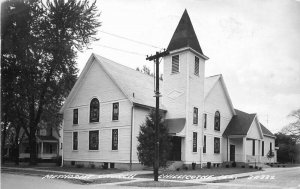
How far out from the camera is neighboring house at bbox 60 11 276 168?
95.9 ft

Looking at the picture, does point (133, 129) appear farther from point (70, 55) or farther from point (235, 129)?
point (235, 129)

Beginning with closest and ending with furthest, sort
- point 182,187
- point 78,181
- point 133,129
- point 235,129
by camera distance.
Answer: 1. point 182,187
2. point 78,181
3. point 133,129
4. point 235,129

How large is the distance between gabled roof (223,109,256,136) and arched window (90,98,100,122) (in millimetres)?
13904

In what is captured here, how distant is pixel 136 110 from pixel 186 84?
199 inches

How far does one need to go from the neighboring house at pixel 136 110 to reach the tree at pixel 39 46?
86.1 inches

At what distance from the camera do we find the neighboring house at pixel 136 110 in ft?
95.9

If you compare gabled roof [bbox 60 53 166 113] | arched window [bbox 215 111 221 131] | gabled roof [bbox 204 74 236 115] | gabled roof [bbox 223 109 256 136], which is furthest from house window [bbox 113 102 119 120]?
gabled roof [bbox 223 109 256 136]

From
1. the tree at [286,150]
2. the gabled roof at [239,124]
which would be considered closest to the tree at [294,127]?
the tree at [286,150]

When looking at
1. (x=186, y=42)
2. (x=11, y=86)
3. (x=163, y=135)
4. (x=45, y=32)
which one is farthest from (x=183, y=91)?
(x=11, y=86)

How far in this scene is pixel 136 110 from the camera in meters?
28.9

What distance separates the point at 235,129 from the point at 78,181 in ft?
71.6

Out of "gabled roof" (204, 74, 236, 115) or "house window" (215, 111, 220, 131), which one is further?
"house window" (215, 111, 220, 131)

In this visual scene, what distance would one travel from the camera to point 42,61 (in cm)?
3141

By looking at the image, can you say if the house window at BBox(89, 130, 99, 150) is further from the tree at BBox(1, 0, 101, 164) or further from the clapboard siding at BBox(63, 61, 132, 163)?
the tree at BBox(1, 0, 101, 164)
